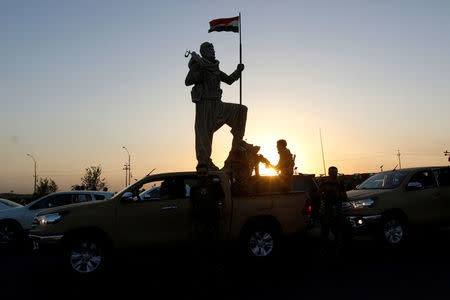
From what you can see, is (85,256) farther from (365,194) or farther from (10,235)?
(365,194)

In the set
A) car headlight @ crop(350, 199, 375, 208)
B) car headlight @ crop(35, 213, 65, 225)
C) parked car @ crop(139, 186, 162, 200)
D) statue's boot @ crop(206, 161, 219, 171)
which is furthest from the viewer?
statue's boot @ crop(206, 161, 219, 171)

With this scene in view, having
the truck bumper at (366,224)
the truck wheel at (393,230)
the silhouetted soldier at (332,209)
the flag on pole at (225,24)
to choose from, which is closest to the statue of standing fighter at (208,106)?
the flag on pole at (225,24)

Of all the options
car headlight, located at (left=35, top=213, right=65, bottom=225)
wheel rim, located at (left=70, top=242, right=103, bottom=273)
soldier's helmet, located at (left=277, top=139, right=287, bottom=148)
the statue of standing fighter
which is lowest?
wheel rim, located at (left=70, top=242, right=103, bottom=273)

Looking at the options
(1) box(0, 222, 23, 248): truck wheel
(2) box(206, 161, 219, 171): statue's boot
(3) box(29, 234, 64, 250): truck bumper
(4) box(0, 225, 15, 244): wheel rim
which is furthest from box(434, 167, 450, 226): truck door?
(4) box(0, 225, 15, 244): wheel rim

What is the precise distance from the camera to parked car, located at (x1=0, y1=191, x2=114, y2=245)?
41.3 feet

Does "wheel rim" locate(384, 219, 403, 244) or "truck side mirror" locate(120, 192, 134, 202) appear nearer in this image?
"truck side mirror" locate(120, 192, 134, 202)

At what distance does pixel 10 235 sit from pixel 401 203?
10324 mm

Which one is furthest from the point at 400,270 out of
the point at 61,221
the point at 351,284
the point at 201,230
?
the point at 61,221

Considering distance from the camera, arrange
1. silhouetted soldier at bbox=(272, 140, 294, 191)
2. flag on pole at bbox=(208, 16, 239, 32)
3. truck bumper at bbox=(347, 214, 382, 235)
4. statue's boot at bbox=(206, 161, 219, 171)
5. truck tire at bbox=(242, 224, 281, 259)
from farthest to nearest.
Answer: flag on pole at bbox=(208, 16, 239, 32) < statue's boot at bbox=(206, 161, 219, 171) < silhouetted soldier at bbox=(272, 140, 294, 191) < truck bumper at bbox=(347, 214, 382, 235) < truck tire at bbox=(242, 224, 281, 259)

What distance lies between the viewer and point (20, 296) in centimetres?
627

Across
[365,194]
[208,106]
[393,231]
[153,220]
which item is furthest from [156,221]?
[208,106]

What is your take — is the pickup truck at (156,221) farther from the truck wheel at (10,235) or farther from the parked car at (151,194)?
the truck wheel at (10,235)

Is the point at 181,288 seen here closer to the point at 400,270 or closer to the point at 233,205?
the point at 233,205

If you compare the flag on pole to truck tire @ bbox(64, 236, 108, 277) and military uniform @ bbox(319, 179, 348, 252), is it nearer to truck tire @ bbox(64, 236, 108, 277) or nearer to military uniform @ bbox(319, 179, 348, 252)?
military uniform @ bbox(319, 179, 348, 252)
